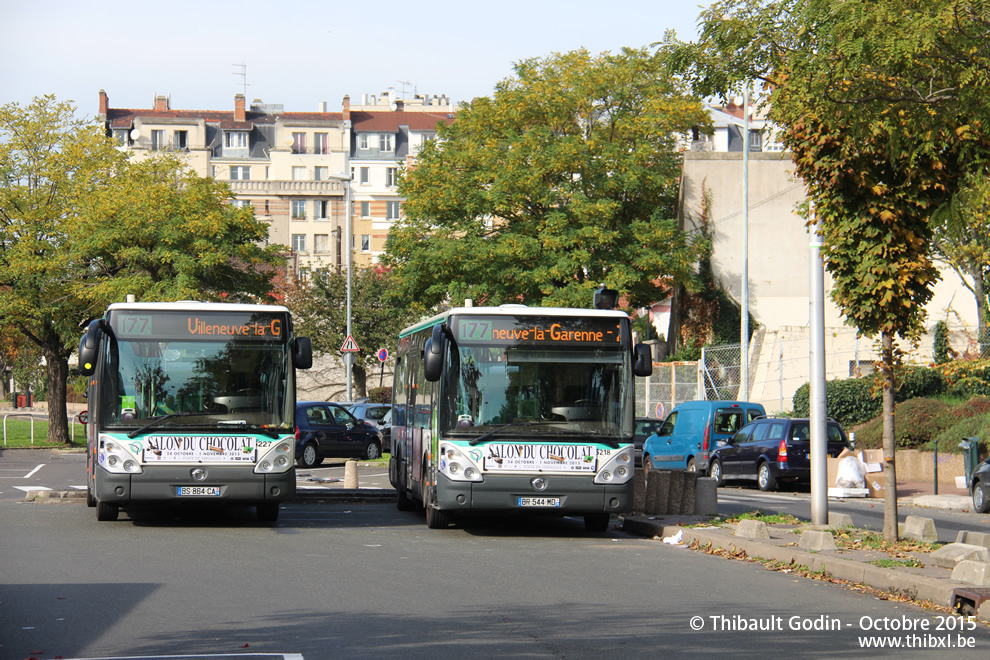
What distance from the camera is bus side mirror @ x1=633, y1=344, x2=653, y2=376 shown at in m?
15.5

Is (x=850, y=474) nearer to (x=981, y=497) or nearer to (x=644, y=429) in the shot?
(x=981, y=497)

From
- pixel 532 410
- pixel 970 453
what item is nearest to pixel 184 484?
pixel 532 410

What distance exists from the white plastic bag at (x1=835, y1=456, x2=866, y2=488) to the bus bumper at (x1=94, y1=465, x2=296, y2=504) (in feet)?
45.3

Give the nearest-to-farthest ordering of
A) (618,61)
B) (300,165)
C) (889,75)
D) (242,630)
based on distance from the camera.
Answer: (242,630) → (889,75) → (618,61) → (300,165)

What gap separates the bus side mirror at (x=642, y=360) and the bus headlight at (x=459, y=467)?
239 cm

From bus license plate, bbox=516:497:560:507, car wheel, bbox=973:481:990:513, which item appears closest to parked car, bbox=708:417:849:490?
car wheel, bbox=973:481:990:513

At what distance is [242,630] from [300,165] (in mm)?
93177

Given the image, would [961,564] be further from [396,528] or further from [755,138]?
[755,138]

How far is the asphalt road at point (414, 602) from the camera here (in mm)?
8016

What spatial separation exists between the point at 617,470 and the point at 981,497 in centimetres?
944

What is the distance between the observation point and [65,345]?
44969 millimetres

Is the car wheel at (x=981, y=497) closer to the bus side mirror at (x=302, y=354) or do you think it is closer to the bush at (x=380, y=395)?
the bus side mirror at (x=302, y=354)

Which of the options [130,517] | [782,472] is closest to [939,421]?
[782,472]

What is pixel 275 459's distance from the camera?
51.6ft
